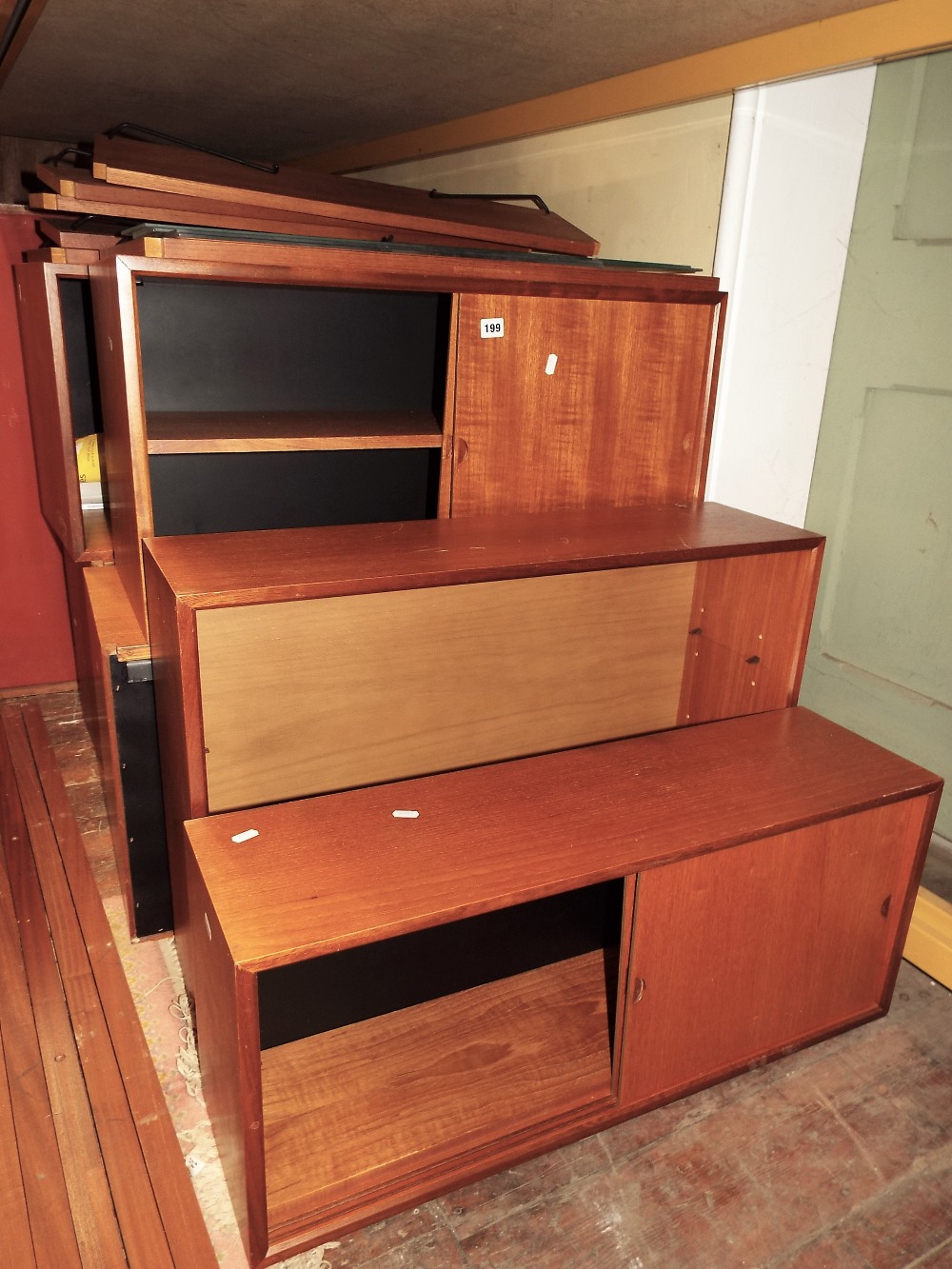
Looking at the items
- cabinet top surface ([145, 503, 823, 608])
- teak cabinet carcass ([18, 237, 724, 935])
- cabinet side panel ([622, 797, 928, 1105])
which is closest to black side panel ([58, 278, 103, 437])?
teak cabinet carcass ([18, 237, 724, 935])

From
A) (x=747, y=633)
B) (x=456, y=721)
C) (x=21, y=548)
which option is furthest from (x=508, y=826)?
(x=21, y=548)

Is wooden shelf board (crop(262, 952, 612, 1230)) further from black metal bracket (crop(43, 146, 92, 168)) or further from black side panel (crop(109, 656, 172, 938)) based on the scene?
black metal bracket (crop(43, 146, 92, 168))

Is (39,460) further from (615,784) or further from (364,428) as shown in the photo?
(615,784)

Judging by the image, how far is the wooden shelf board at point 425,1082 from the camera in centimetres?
151

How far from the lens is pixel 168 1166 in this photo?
5.01 ft

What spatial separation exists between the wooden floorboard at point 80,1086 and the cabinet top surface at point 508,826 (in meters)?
0.54

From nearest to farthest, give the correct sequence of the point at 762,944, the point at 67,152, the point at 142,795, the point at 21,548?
1. the point at 762,944
2. the point at 142,795
3. the point at 67,152
4. the point at 21,548

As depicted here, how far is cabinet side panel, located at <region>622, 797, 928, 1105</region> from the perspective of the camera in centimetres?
155

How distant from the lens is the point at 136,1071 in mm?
1710

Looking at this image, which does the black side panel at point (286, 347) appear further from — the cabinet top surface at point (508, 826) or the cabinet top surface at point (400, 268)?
the cabinet top surface at point (508, 826)

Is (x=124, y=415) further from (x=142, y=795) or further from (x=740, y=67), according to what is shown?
(x=740, y=67)

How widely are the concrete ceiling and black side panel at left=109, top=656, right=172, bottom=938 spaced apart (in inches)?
49.2

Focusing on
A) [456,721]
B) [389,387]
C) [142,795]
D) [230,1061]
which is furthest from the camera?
[389,387]

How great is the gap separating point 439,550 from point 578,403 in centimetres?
50
